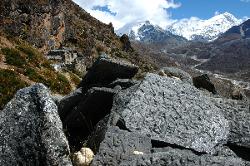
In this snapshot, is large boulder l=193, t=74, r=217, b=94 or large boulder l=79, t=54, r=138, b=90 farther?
large boulder l=193, t=74, r=217, b=94

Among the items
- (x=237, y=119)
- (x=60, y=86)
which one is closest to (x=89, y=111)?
(x=237, y=119)

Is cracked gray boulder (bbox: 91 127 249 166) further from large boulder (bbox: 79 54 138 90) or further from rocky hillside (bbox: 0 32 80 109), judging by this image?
rocky hillside (bbox: 0 32 80 109)

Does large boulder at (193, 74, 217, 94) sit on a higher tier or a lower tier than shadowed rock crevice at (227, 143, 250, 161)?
higher

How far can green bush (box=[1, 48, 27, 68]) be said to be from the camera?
2998 cm

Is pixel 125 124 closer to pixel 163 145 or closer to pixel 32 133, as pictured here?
pixel 163 145

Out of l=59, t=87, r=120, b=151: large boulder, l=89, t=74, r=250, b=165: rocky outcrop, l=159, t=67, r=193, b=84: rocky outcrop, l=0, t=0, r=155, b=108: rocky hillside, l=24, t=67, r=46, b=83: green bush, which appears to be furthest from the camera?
l=0, t=0, r=155, b=108: rocky hillside

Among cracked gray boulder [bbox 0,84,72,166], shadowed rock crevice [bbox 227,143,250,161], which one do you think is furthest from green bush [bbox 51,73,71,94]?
cracked gray boulder [bbox 0,84,72,166]

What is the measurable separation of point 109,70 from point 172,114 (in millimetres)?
3727

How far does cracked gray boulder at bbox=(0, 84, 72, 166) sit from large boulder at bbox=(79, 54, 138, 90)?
5243mm

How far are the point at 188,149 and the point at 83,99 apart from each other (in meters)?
3.74

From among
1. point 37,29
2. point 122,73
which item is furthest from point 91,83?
point 37,29

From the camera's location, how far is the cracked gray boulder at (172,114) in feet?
28.9

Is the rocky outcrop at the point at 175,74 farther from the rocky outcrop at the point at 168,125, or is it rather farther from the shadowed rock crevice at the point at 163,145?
the shadowed rock crevice at the point at 163,145

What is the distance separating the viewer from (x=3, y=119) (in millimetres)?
7301
